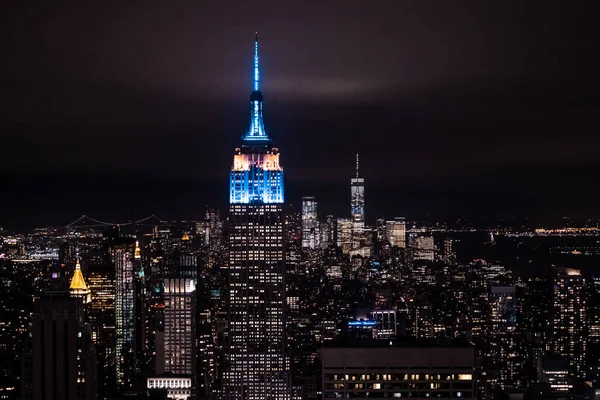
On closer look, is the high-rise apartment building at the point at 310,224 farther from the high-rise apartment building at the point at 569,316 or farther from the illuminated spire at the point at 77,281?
the high-rise apartment building at the point at 569,316

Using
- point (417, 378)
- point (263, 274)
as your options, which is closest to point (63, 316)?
point (417, 378)

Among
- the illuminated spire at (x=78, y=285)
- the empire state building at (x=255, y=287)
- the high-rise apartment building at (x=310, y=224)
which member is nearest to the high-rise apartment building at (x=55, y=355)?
the illuminated spire at (x=78, y=285)

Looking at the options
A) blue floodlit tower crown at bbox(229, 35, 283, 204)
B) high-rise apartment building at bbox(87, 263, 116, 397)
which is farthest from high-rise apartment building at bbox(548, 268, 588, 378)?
high-rise apartment building at bbox(87, 263, 116, 397)

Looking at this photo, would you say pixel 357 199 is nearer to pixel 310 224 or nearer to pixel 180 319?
pixel 310 224

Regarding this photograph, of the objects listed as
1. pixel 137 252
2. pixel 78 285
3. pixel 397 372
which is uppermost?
pixel 137 252

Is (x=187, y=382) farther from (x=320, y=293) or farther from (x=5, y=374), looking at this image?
(x=5, y=374)

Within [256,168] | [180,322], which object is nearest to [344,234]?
[256,168]

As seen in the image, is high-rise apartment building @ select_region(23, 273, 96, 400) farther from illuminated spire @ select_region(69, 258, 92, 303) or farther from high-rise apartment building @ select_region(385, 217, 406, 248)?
high-rise apartment building @ select_region(385, 217, 406, 248)
